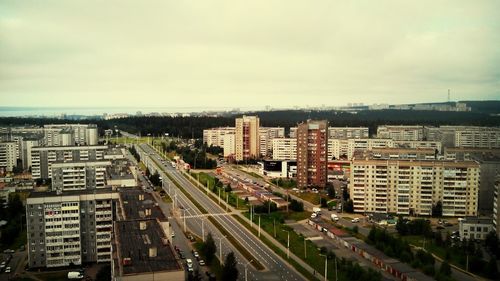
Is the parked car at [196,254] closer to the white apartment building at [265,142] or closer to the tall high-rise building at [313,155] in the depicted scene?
the tall high-rise building at [313,155]

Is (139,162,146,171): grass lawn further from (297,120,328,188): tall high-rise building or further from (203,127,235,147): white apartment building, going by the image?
(297,120,328,188): tall high-rise building

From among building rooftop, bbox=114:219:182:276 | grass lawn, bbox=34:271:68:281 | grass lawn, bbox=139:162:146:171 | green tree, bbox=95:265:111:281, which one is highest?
building rooftop, bbox=114:219:182:276

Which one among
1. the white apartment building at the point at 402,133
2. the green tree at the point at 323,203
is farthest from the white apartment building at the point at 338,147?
the green tree at the point at 323,203

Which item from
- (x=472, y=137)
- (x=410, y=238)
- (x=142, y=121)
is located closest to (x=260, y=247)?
(x=410, y=238)

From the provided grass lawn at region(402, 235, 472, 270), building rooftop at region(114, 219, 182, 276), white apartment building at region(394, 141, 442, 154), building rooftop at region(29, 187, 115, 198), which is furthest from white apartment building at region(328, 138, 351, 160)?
building rooftop at region(114, 219, 182, 276)

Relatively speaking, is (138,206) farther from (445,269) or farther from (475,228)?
(475,228)

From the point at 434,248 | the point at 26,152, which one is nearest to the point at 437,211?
the point at 434,248
